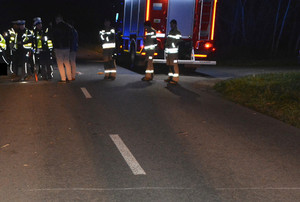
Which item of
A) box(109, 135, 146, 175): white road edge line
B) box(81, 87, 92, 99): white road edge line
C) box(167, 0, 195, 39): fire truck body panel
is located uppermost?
box(167, 0, 195, 39): fire truck body panel

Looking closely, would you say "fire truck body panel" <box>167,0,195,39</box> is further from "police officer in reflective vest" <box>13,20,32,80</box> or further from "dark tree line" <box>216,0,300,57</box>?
"dark tree line" <box>216,0,300,57</box>

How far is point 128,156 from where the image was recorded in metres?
6.66

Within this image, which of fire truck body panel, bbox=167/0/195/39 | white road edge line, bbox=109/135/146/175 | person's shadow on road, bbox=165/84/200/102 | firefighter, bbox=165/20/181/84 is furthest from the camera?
fire truck body panel, bbox=167/0/195/39

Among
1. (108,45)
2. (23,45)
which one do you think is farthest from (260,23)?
(23,45)

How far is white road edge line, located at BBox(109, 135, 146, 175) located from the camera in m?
5.99

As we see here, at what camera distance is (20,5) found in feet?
243

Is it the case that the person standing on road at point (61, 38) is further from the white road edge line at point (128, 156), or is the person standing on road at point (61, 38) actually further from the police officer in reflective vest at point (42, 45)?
the white road edge line at point (128, 156)

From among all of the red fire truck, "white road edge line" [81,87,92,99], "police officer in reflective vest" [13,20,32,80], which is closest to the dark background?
the red fire truck

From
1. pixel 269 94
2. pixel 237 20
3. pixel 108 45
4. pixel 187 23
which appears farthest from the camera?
pixel 237 20

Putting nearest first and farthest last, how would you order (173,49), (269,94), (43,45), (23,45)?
(269,94) → (23,45) → (43,45) → (173,49)

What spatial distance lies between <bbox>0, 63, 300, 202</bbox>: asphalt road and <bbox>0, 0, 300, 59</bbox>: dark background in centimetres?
1353

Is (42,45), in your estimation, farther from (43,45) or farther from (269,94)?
(269,94)

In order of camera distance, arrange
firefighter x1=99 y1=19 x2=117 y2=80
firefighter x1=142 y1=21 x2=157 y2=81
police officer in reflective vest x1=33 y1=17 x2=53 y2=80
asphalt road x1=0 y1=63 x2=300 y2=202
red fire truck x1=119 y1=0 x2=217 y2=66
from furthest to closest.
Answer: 1. red fire truck x1=119 y1=0 x2=217 y2=66
2. firefighter x1=99 y1=19 x2=117 y2=80
3. firefighter x1=142 y1=21 x2=157 y2=81
4. police officer in reflective vest x1=33 y1=17 x2=53 y2=80
5. asphalt road x1=0 y1=63 x2=300 y2=202

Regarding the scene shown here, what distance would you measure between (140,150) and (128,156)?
407 mm
